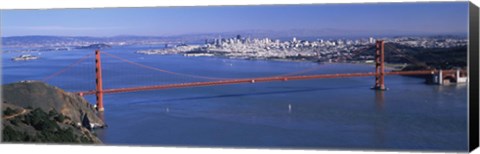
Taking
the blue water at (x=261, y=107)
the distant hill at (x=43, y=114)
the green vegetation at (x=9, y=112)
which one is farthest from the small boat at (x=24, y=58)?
the green vegetation at (x=9, y=112)

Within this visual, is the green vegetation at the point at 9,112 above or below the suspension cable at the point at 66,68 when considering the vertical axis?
below

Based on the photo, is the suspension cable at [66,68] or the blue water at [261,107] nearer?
the blue water at [261,107]

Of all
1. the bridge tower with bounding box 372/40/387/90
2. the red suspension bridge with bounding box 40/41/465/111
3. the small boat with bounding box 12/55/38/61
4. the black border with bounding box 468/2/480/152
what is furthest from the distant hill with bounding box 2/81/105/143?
the black border with bounding box 468/2/480/152

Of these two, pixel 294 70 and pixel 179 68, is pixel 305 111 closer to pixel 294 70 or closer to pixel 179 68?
pixel 294 70

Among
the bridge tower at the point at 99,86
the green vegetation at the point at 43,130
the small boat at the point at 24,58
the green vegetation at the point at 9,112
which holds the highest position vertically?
the small boat at the point at 24,58

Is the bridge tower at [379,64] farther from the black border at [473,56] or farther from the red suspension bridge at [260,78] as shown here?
the black border at [473,56]

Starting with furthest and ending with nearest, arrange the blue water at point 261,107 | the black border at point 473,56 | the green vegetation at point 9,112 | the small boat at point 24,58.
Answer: the small boat at point 24,58
the green vegetation at point 9,112
the blue water at point 261,107
the black border at point 473,56
